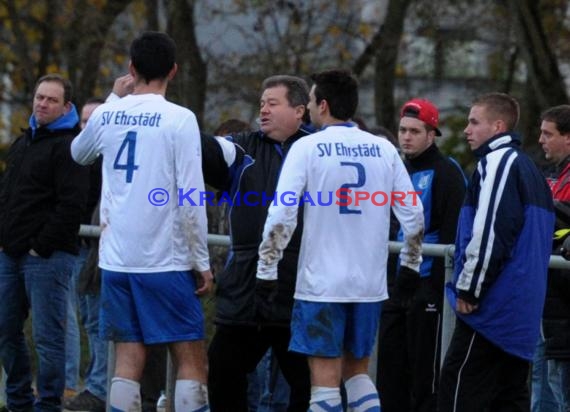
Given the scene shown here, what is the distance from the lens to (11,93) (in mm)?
19766

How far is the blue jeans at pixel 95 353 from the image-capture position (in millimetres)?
8789

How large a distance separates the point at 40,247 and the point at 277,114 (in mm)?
1797

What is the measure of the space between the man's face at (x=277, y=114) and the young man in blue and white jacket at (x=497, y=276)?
110cm

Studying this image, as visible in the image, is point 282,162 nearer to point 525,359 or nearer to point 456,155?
point 525,359

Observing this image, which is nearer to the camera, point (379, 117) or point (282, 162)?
point (282, 162)

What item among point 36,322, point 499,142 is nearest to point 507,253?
point 499,142

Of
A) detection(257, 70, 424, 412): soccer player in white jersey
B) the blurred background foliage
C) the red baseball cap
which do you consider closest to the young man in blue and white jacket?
detection(257, 70, 424, 412): soccer player in white jersey

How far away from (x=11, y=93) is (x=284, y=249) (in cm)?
1357

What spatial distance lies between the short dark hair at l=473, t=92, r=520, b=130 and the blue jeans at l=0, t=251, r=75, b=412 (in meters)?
2.85

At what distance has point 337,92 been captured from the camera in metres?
6.94

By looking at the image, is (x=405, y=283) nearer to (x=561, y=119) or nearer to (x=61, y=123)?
(x=561, y=119)

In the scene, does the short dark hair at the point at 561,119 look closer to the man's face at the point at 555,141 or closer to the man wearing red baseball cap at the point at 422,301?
the man's face at the point at 555,141

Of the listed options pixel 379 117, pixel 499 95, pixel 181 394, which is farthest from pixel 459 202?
pixel 379 117

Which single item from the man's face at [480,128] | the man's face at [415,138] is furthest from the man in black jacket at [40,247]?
the man's face at [480,128]
